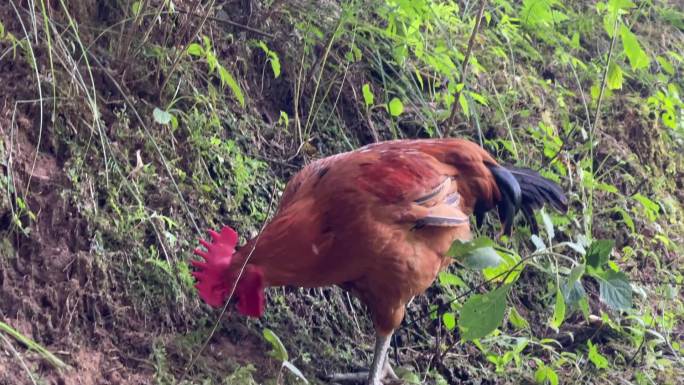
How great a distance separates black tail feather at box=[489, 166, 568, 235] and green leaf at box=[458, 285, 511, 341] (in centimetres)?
123

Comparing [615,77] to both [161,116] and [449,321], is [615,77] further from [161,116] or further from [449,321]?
[161,116]

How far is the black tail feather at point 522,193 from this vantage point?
13.4ft

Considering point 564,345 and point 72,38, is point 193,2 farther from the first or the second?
point 564,345

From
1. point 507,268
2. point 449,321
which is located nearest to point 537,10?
point 507,268

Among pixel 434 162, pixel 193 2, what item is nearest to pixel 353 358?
pixel 434 162

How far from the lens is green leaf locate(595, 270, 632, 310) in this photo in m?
2.79

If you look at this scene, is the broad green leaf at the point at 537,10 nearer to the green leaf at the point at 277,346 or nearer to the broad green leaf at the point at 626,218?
the broad green leaf at the point at 626,218

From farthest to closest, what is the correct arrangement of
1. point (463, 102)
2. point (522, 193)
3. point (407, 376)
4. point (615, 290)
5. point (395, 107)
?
point (395, 107) < point (463, 102) < point (522, 193) < point (407, 376) < point (615, 290)

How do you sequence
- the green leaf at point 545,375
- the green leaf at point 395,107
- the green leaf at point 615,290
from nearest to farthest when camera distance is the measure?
the green leaf at point 615,290, the green leaf at point 545,375, the green leaf at point 395,107

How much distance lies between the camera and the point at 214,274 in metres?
3.34

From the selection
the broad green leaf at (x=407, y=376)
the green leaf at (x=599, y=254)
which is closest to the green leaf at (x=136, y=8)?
the broad green leaf at (x=407, y=376)

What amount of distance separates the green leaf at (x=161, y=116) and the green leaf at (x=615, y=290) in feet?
7.04

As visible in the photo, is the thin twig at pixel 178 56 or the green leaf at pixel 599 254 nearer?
the green leaf at pixel 599 254

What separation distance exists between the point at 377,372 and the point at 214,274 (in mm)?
968
